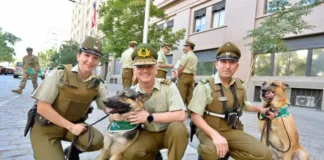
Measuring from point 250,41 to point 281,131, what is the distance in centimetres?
1150

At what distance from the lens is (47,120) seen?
2.70 m

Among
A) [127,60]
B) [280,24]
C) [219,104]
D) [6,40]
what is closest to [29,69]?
[127,60]

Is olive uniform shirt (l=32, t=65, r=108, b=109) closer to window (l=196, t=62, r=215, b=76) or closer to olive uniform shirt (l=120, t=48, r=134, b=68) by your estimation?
olive uniform shirt (l=120, t=48, r=134, b=68)

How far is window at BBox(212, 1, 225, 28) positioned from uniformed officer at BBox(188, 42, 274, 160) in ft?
48.4

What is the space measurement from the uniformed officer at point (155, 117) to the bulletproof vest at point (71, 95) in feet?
1.30

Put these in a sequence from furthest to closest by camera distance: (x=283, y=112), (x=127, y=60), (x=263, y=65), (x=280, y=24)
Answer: (x=263, y=65), (x=280, y=24), (x=127, y=60), (x=283, y=112)

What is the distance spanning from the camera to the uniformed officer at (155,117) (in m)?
2.64

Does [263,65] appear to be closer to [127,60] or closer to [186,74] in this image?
[186,74]

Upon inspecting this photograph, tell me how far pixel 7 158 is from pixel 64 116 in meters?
1.16

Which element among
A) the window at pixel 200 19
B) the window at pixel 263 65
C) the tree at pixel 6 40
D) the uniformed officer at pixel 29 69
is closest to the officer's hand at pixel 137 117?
the uniformed officer at pixel 29 69

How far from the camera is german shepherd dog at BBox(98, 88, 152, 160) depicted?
2383mm

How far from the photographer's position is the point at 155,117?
2.54 metres

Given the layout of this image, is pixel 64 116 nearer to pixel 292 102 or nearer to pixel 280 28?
pixel 280 28

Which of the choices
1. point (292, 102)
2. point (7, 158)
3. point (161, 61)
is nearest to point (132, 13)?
point (161, 61)
